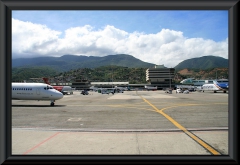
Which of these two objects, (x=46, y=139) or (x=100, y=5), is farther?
(x=46, y=139)

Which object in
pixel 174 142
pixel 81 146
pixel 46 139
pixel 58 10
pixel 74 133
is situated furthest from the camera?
pixel 74 133

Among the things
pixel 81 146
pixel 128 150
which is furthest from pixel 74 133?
pixel 128 150

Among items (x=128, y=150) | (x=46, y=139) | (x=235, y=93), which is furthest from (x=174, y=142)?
(x=46, y=139)

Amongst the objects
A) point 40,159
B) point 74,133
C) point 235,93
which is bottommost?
point 74,133

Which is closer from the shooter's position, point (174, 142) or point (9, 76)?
point (9, 76)

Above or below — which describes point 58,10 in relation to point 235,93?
above

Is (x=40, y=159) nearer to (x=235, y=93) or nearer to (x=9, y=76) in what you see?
(x=9, y=76)

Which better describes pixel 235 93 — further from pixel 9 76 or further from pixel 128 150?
pixel 9 76

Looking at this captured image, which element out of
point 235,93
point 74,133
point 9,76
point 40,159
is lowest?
point 74,133

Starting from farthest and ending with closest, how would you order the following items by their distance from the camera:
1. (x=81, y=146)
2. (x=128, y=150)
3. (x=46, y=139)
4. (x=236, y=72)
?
(x=46, y=139)
(x=81, y=146)
(x=128, y=150)
(x=236, y=72)
